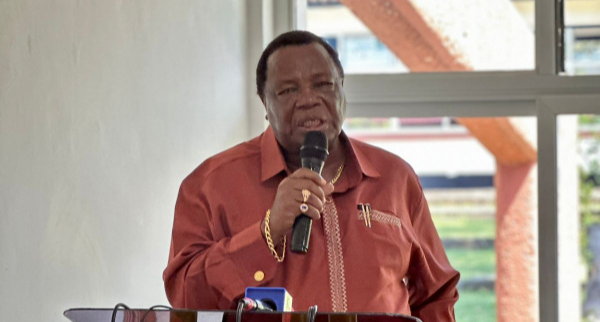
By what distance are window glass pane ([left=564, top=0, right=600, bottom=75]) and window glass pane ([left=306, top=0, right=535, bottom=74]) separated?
0.15 meters

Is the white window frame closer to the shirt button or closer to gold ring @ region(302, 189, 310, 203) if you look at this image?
the shirt button

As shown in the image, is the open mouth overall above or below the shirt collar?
above

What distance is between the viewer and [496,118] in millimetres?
3490

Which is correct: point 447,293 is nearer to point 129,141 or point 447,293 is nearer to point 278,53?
point 278,53

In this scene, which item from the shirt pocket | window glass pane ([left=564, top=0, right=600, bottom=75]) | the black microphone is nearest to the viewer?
the black microphone

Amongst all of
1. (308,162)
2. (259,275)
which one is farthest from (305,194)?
(259,275)

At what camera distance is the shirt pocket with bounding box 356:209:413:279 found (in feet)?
6.75

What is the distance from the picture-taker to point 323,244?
6.73 ft

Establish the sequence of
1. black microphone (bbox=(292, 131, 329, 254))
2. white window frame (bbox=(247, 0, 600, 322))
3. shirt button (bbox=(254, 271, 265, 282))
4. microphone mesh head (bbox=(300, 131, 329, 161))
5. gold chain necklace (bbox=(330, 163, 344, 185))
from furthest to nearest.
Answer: white window frame (bbox=(247, 0, 600, 322)), gold chain necklace (bbox=(330, 163, 344, 185)), shirt button (bbox=(254, 271, 265, 282)), microphone mesh head (bbox=(300, 131, 329, 161)), black microphone (bbox=(292, 131, 329, 254))

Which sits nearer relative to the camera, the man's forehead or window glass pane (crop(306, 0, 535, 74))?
the man's forehead

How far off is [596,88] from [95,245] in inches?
86.0

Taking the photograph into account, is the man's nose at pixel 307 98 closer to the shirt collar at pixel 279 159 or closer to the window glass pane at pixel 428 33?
the shirt collar at pixel 279 159

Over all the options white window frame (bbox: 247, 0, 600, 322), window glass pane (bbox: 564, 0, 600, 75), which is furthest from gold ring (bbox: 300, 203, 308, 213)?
window glass pane (bbox: 564, 0, 600, 75)

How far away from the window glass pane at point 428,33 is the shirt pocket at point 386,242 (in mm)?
1548
